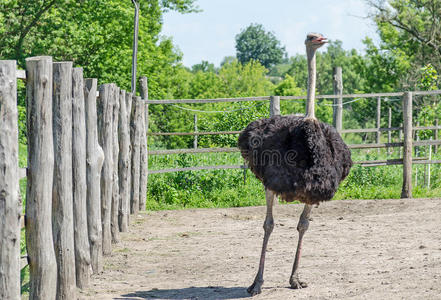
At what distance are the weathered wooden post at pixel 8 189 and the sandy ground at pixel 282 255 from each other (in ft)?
5.47

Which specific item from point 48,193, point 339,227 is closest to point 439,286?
point 48,193

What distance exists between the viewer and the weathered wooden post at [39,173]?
4.45 metres

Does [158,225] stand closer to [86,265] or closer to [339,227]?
[339,227]

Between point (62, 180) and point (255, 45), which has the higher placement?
point (255, 45)

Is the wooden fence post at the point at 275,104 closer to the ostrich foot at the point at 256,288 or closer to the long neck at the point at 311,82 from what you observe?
the long neck at the point at 311,82

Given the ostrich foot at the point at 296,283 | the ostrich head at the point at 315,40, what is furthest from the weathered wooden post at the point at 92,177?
the ostrich head at the point at 315,40

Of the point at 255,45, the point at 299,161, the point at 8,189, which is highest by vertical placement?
the point at 255,45

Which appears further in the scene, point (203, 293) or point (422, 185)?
point (422, 185)

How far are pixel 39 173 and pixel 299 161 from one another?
6.40ft

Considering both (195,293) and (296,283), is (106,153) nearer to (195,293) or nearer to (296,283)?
(195,293)

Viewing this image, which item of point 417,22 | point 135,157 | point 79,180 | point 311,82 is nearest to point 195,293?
point 79,180

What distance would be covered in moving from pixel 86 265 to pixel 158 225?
12.3 feet

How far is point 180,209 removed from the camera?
35.5 feet

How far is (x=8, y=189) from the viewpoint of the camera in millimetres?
3904
